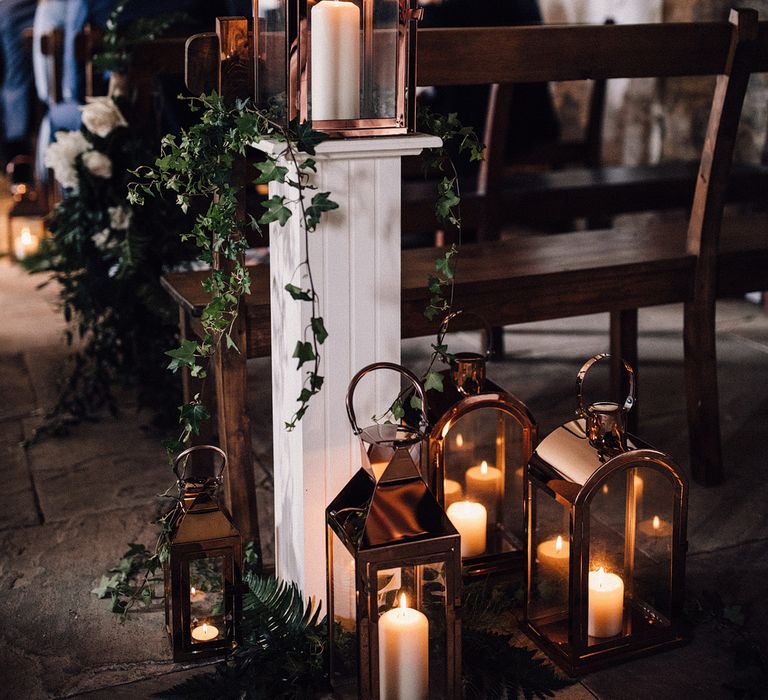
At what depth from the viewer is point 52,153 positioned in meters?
2.88

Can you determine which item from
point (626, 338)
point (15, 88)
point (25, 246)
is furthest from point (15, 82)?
point (626, 338)

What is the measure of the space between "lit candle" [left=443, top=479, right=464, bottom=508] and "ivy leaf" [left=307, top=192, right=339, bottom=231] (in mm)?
676

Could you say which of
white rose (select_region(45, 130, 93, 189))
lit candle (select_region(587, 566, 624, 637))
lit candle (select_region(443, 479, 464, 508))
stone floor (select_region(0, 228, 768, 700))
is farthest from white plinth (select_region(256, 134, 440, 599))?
white rose (select_region(45, 130, 93, 189))

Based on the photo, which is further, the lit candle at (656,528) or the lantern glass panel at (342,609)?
the lit candle at (656,528)

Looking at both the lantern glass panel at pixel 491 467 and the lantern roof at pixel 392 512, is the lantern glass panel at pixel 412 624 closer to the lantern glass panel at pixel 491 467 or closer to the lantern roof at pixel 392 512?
the lantern roof at pixel 392 512

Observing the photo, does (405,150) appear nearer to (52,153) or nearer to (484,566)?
(484,566)

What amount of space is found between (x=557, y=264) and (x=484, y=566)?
79 cm

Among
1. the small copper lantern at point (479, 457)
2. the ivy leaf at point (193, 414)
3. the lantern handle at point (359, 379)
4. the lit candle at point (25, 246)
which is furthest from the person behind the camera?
the lit candle at point (25, 246)

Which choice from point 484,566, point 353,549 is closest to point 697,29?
point 484,566

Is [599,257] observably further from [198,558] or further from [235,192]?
[198,558]

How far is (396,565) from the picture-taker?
167cm

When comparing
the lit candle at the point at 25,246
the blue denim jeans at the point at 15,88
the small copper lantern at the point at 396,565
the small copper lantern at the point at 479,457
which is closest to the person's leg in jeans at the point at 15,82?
the blue denim jeans at the point at 15,88

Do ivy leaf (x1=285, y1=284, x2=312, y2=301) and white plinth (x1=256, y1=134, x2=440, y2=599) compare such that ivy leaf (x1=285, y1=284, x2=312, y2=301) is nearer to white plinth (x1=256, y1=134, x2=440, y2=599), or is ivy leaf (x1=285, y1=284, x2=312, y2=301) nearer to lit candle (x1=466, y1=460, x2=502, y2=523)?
white plinth (x1=256, y1=134, x2=440, y2=599)

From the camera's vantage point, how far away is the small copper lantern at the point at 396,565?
1.68 m
